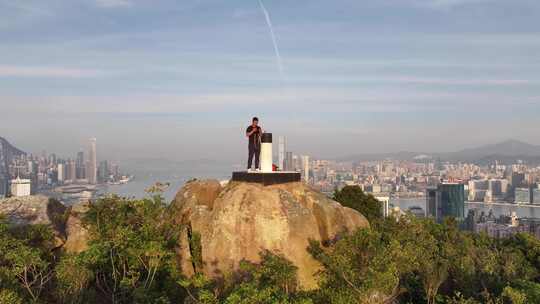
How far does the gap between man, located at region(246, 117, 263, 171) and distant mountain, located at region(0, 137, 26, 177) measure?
376 ft

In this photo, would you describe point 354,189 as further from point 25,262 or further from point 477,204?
point 477,204

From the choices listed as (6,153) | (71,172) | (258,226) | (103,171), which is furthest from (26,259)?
(6,153)

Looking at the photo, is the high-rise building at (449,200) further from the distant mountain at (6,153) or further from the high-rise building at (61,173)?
the distant mountain at (6,153)

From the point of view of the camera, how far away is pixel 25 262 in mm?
11797

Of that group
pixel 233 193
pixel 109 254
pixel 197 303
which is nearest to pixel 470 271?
pixel 233 193

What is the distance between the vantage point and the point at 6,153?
465 ft

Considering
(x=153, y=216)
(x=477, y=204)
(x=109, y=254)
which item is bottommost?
(x=477, y=204)

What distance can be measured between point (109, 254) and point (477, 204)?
157 meters

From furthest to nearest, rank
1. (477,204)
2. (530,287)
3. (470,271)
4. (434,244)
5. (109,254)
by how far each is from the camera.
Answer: (477,204) < (434,244) < (470,271) < (109,254) < (530,287)

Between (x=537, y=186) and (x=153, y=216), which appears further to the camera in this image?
(x=537, y=186)

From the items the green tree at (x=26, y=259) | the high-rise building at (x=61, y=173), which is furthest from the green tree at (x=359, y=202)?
the high-rise building at (x=61, y=173)

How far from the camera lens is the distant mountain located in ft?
407

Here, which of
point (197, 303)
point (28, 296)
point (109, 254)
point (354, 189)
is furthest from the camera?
point (354, 189)

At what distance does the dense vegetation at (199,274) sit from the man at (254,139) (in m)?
3.31
